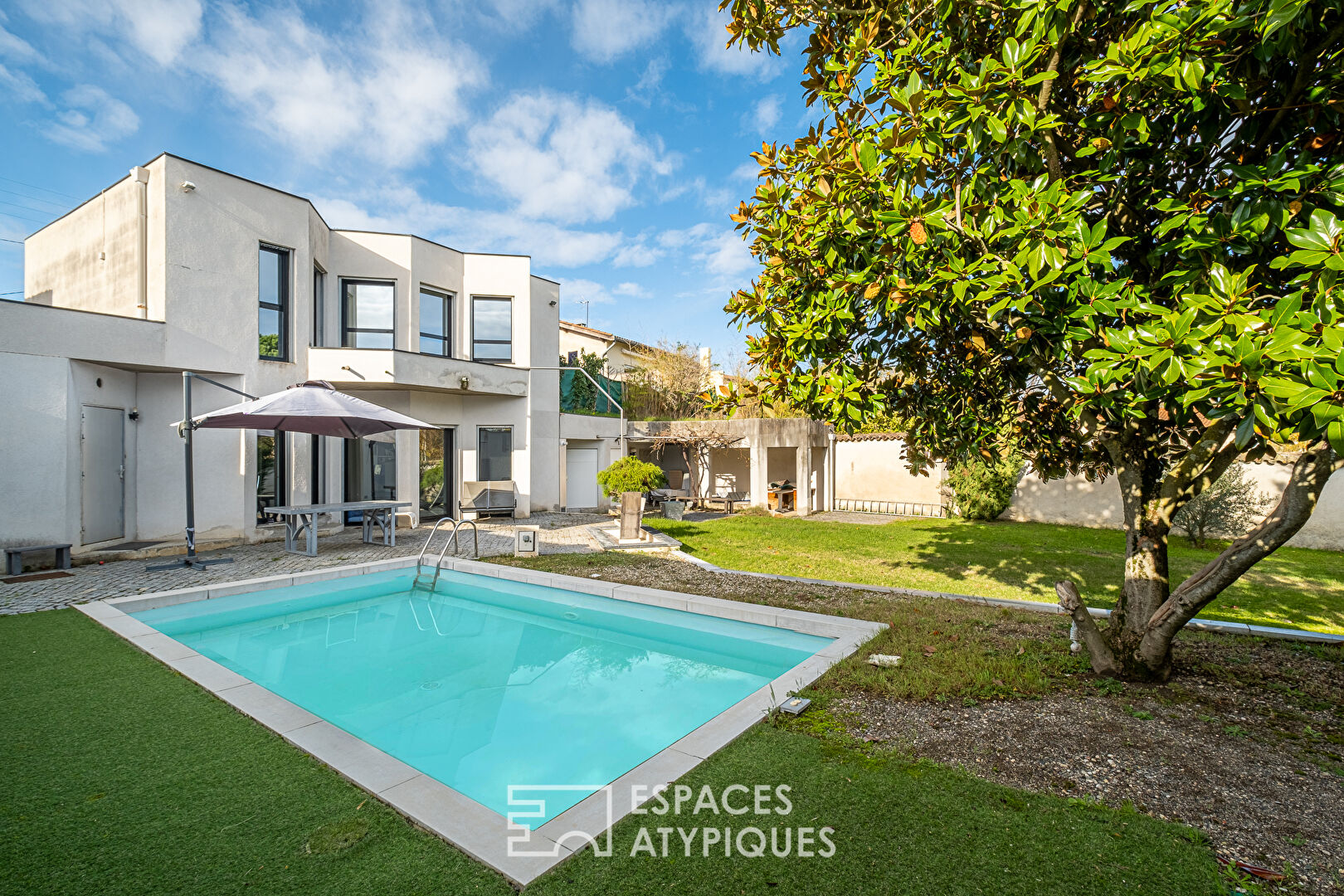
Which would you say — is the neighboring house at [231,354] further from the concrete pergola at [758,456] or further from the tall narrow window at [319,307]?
the concrete pergola at [758,456]

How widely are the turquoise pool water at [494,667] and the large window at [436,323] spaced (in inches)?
322

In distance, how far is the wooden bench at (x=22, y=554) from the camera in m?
8.12

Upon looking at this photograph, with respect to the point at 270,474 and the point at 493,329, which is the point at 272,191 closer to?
the point at 270,474

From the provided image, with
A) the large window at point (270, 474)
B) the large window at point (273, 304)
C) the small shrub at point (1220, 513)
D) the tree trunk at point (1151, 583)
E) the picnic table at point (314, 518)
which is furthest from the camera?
the small shrub at point (1220, 513)

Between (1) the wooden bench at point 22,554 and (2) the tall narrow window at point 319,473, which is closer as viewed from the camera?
(1) the wooden bench at point 22,554

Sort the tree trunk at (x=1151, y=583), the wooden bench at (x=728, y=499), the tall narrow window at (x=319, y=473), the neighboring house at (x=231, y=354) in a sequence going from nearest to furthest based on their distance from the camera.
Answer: the tree trunk at (x=1151, y=583) → the neighboring house at (x=231, y=354) → the tall narrow window at (x=319, y=473) → the wooden bench at (x=728, y=499)

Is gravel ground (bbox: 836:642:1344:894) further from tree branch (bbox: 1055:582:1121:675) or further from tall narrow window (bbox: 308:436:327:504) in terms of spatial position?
tall narrow window (bbox: 308:436:327:504)

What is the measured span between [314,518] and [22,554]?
3476 mm

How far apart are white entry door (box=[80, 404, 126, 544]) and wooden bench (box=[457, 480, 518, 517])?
20.8 feet

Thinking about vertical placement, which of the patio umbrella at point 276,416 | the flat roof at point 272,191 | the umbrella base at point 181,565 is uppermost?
the flat roof at point 272,191

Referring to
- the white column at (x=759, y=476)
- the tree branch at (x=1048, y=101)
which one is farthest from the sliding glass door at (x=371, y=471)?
the tree branch at (x=1048, y=101)

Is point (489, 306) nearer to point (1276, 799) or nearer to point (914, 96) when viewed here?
point (914, 96)

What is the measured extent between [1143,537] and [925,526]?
11412 millimetres

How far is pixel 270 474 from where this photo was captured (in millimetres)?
12000
